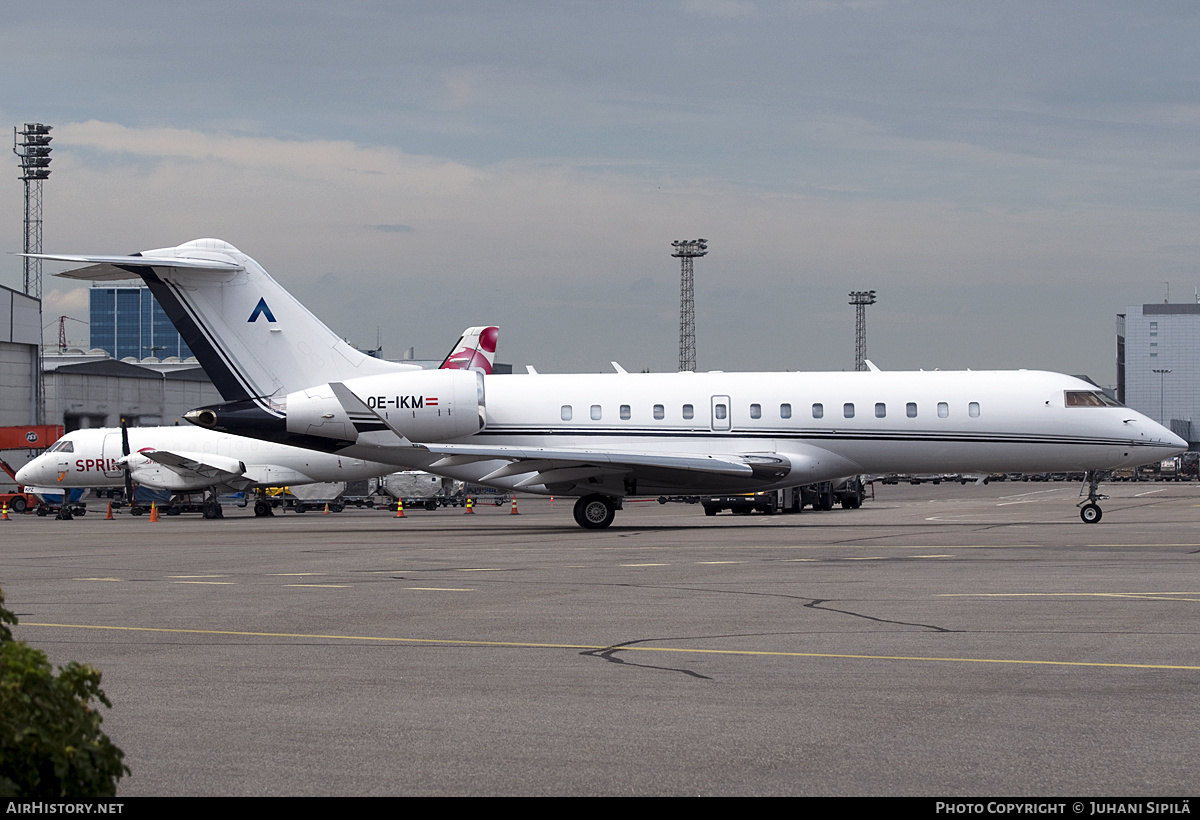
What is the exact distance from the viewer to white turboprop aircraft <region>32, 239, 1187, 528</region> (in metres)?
28.5

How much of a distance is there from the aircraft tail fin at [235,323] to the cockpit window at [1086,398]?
17.4 metres

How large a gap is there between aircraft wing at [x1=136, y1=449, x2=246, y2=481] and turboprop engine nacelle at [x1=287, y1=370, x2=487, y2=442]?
18888 mm

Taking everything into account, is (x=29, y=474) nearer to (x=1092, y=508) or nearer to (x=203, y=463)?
(x=203, y=463)

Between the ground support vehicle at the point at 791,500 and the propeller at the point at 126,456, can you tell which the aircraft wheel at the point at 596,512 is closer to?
the ground support vehicle at the point at 791,500

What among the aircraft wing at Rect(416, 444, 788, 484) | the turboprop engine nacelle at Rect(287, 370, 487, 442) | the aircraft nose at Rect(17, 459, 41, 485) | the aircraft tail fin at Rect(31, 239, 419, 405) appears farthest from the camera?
the aircraft nose at Rect(17, 459, 41, 485)

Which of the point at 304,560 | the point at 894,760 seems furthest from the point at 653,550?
the point at 894,760

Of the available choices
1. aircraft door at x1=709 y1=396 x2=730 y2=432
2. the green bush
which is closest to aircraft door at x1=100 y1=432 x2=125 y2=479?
aircraft door at x1=709 y1=396 x2=730 y2=432

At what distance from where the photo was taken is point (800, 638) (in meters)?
10.5

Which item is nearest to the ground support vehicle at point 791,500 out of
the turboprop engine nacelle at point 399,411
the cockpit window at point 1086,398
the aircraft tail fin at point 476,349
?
the aircraft tail fin at point 476,349

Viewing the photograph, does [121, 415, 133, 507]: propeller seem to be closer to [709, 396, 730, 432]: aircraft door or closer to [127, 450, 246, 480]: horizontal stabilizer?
[127, 450, 246, 480]: horizontal stabilizer

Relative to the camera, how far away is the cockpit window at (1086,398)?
28.7 m
